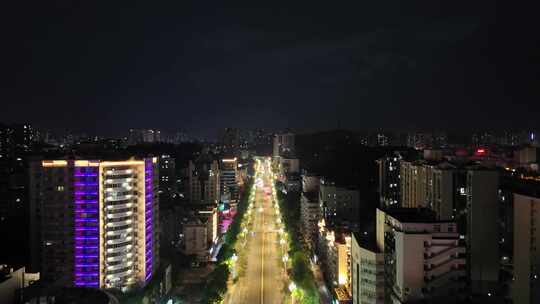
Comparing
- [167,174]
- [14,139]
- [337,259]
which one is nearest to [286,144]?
[167,174]

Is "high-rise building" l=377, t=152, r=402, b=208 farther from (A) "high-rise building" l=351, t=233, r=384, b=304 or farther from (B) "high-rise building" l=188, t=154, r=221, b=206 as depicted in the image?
(A) "high-rise building" l=351, t=233, r=384, b=304

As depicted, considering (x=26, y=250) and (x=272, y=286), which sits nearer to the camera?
(x=26, y=250)

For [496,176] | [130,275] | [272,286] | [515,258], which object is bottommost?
[272,286]

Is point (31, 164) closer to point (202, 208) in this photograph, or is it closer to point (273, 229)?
point (202, 208)

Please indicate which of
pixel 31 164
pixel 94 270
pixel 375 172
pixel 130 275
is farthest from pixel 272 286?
pixel 375 172

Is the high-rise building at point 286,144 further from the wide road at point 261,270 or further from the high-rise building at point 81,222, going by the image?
the high-rise building at point 81,222
